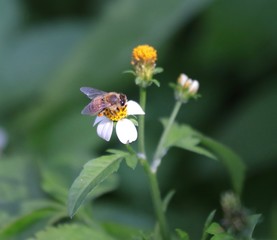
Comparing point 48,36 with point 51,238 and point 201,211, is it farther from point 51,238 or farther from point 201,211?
point 51,238

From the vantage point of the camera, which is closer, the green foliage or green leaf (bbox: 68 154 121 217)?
green leaf (bbox: 68 154 121 217)

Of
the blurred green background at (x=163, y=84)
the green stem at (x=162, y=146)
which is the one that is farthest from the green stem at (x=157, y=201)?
the blurred green background at (x=163, y=84)

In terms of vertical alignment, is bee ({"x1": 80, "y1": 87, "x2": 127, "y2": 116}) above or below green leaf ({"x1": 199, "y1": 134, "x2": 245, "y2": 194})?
above

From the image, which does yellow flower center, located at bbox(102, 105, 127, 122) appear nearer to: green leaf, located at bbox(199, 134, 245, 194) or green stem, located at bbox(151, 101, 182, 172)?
green stem, located at bbox(151, 101, 182, 172)

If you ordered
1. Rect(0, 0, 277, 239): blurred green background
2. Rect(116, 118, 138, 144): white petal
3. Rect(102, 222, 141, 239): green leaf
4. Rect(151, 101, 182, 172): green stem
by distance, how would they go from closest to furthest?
Rect(116, 118, 138, 144): white petal < Rect(151, 101, 182, 172): green stem < Rect(102, 222, 141, 239): green leaf < Rect(0, 0, 277, 239): blurred green background

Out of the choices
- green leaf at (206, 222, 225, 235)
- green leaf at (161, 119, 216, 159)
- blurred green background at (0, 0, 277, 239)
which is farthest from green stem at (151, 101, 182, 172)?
blurred green background at (0, 0, 277, 239)
